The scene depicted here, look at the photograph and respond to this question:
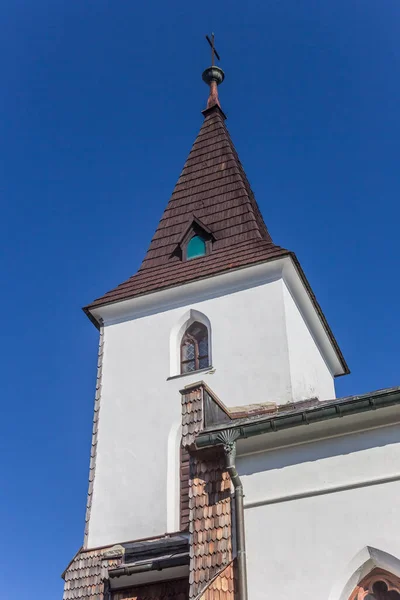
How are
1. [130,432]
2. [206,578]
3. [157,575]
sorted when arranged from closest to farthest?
[206,578] → [157,575] → [130,432]

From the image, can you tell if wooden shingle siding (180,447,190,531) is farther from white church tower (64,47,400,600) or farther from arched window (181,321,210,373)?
arched window (181,321,210,373)

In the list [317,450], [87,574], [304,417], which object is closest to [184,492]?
[87,574]

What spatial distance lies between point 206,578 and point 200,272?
888 cm

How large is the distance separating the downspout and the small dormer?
907 cm

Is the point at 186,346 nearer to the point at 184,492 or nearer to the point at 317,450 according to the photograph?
the point at 184,492

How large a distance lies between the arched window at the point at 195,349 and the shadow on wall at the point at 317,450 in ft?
21.7

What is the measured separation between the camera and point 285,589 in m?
8.95

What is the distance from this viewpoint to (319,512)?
30.3 feet

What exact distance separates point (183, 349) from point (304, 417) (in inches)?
310

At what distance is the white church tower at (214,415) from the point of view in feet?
30.7

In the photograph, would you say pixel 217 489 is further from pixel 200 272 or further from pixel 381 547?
pixel 200 272

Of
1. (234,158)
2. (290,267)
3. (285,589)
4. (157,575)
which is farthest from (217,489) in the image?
(234,158)

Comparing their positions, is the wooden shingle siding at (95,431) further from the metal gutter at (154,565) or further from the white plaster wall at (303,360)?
the white plaster wall at (303,360)

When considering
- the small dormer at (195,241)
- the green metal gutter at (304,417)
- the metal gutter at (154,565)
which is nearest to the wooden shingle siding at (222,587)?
the green metal gutter at (304,417)
